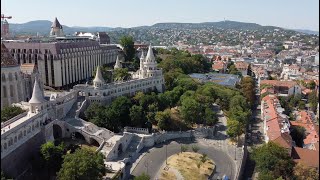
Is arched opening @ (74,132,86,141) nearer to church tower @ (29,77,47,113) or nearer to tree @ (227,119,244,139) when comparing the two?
church tower @ (29,77,47,113)

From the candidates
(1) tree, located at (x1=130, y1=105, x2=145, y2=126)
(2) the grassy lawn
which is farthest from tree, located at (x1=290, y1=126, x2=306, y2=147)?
(1) tree, located at (x1=130, y1=105, x2=145, y2=126)

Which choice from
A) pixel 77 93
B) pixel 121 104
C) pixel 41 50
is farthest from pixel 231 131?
pixel 41 50

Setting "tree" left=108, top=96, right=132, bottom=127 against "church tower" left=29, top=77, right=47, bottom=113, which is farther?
"tree" left=108, top=96, right=132, bottom=127

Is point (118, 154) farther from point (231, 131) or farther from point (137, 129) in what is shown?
point (231, 131)

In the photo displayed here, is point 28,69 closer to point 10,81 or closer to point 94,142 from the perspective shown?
point 10,81

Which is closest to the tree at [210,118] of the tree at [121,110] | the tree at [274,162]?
the tree at [121,110]

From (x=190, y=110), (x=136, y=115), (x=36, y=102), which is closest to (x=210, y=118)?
(x=190, y=110)

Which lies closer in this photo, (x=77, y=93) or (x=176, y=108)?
(x=77, y=93)
